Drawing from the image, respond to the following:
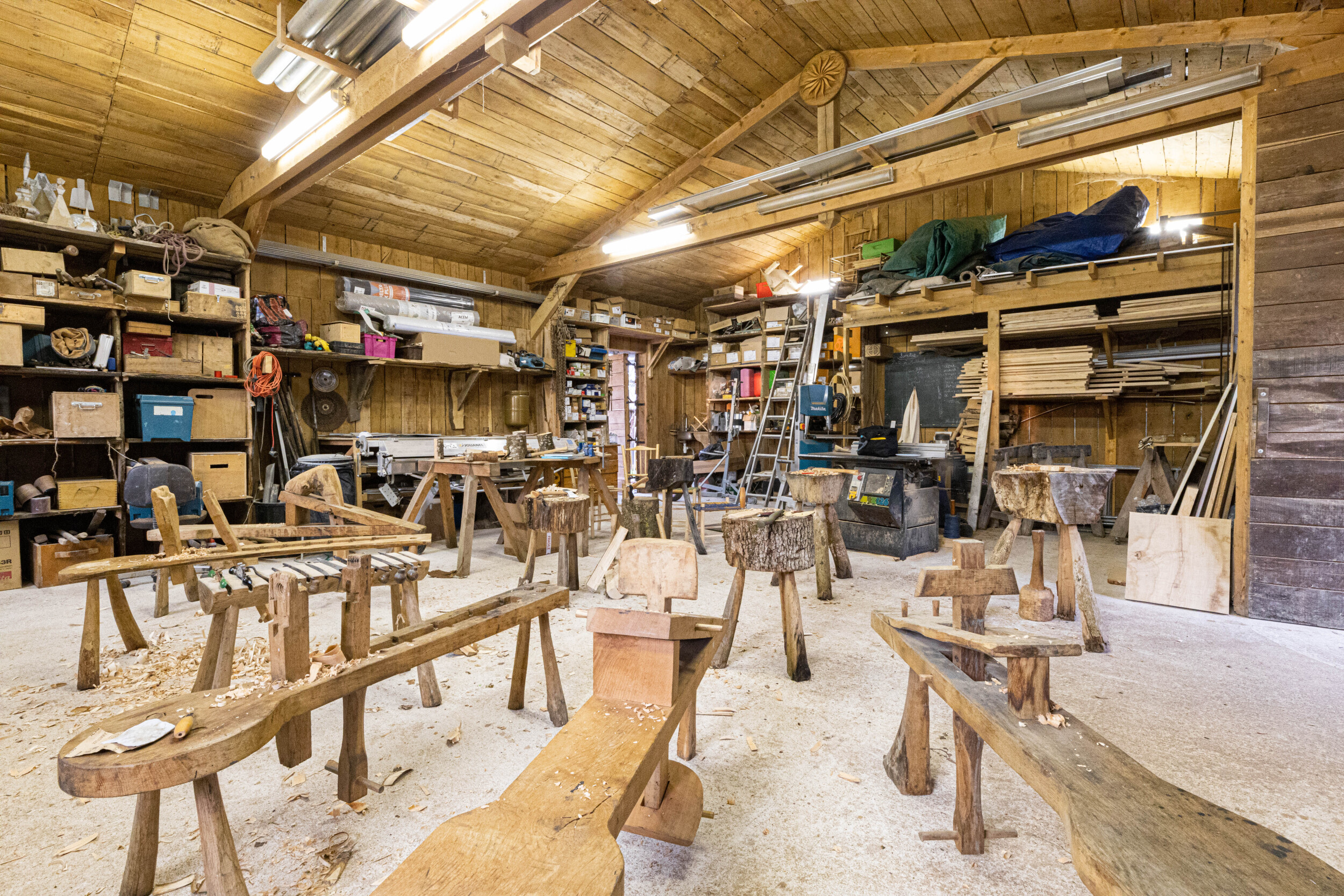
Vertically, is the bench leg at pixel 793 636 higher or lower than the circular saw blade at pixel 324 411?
lower

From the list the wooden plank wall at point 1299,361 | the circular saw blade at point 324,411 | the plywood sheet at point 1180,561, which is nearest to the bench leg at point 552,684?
the plywood sheet at point 1180,561

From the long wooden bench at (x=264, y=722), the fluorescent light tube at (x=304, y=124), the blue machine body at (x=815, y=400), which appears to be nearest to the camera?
the long wooden bench at (x=264, y=722)

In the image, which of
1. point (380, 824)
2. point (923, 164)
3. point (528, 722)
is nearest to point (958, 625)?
point (528, 722)

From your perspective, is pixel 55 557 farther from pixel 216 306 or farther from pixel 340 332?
pixel 340 332

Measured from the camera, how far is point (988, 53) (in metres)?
4.86

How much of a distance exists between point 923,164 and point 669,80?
8.05 feet

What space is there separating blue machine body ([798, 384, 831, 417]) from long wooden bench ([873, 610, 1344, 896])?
6.09 m

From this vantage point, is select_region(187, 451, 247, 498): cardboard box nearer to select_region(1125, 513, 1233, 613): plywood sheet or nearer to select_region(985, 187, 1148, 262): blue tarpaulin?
select_region(1125, 513, 1233, 613): plywood sheet

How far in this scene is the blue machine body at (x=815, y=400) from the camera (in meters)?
7.33

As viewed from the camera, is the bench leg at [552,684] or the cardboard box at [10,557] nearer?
the bench leg at [552,684]

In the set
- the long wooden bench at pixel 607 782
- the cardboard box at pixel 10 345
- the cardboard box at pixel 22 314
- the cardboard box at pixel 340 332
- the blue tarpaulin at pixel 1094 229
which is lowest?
the long wooden bench at pixel 607 782

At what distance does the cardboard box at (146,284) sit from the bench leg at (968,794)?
20.2 feet

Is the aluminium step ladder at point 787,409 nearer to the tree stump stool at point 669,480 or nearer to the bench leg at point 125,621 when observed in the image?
the tree stump stool at point 669,480

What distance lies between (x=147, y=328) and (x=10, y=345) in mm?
789
